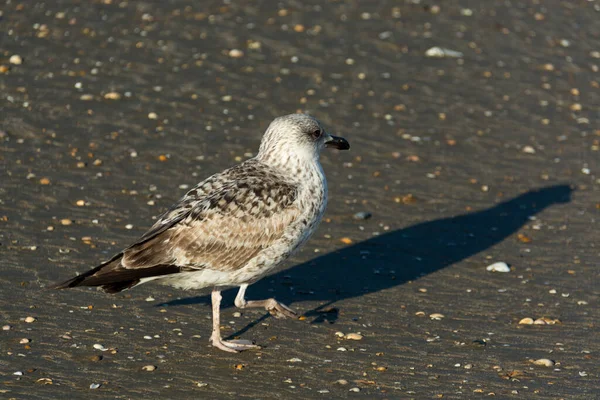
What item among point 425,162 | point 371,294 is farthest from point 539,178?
point 371,294

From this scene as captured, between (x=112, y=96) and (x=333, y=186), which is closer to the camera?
(x=333, y=186)

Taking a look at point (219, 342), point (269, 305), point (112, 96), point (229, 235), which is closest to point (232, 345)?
point (219, 342)

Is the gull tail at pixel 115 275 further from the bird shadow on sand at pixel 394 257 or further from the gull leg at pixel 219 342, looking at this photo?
the bird shadow on sand at pixel 394 257

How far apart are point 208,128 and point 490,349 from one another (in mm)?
5586

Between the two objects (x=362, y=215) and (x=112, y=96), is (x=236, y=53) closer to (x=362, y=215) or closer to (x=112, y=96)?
(x=112, y=96)

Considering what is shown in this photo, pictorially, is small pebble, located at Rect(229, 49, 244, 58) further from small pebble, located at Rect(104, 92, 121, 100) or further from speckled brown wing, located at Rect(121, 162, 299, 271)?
speckled brown wing, located at Rect(121, 162, 299, 271)

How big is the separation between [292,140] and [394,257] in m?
2.23

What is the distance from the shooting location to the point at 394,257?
32.9ft

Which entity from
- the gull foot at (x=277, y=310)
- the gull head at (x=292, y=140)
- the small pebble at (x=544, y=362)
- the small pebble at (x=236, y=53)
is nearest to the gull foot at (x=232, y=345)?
the gull foot at (x=277, y=310)

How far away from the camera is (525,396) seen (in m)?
7.22

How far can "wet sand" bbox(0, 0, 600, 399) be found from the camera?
7.61 meters

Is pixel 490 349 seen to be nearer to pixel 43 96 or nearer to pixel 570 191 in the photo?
pixel 570 191

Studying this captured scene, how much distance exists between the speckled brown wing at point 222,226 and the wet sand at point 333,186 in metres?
0.71

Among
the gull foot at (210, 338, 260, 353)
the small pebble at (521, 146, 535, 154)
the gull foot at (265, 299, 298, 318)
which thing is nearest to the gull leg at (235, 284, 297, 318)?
the gull foot at (265, 299, 298, 318)
